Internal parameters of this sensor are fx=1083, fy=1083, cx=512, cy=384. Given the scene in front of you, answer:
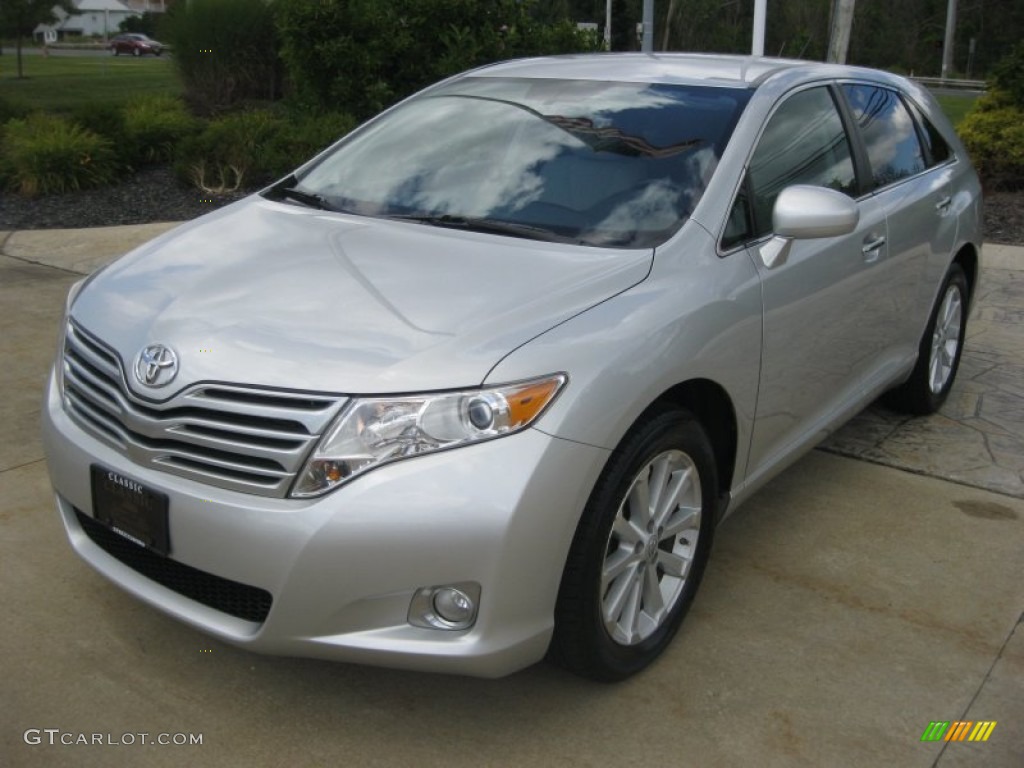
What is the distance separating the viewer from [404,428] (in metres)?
2.50

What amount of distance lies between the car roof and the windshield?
0.25 ft

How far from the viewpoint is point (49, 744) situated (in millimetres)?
2721

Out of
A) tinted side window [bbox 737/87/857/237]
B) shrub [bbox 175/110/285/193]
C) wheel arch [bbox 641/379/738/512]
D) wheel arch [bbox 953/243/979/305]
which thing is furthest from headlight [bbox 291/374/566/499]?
shrub [bbox 175/110/285/193]

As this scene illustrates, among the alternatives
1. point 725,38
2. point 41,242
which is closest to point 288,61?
point 41,242

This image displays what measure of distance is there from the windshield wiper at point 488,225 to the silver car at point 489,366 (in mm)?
13

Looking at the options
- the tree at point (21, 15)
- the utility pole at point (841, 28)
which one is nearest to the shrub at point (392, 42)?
the utility pole at point (841, 28)

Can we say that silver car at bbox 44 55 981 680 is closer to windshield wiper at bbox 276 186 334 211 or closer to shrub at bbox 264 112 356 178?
windshield wiper at bbox 276 186 334 211

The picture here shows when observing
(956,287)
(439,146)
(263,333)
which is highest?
(439,146)


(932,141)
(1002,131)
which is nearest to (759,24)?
(1002,131)

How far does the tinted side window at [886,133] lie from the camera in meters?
4.34

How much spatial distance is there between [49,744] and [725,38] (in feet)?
160

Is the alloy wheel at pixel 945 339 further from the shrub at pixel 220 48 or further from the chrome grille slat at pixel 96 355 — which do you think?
the shrub at pixel 220 48

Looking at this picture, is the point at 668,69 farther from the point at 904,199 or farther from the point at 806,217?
the point at 904,199

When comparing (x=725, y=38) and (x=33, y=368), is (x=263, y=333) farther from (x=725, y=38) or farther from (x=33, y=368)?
(x=725, y=38)
